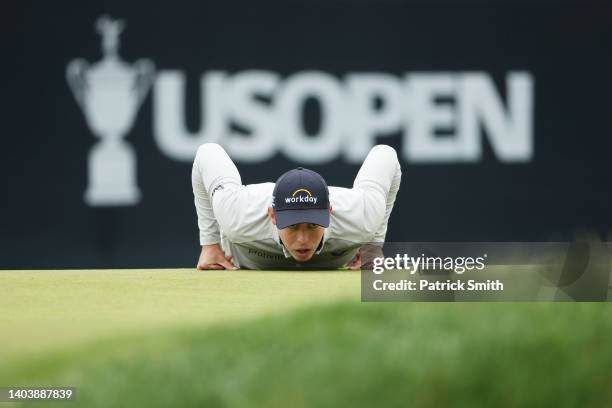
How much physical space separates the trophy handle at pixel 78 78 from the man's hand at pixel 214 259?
2.70 m

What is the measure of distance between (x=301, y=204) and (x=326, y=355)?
6.23 feet

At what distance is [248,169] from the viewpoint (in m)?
7.10

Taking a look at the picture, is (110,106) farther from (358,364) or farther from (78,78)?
(358,364)

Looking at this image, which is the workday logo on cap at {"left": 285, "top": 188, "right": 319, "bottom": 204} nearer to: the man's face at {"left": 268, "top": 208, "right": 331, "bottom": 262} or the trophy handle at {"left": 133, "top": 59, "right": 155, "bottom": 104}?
the man's face at {"left": 268, "top": 208, "right": 331, "bottom": 262}

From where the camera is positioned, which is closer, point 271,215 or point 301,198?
point 301,198

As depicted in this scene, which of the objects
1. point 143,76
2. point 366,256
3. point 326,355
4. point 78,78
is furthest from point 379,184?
point 78,78

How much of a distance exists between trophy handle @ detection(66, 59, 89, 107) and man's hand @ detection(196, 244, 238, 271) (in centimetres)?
270

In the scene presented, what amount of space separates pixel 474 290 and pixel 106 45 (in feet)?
15.1

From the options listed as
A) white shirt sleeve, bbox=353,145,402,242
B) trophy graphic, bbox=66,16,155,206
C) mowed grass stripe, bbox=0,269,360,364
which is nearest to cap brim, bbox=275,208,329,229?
mowed grass stripe, bbox=0,269,360,364

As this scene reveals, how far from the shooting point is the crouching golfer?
13.5 ft

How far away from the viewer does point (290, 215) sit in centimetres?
407

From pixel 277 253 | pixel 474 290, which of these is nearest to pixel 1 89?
pixel 277 253

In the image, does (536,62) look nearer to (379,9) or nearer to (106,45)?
(379,9)

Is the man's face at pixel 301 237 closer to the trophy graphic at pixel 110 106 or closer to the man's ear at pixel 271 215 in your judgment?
the man's ear at pixel 271 215
